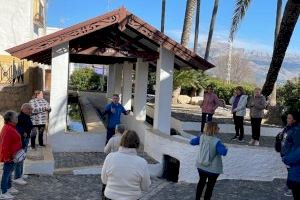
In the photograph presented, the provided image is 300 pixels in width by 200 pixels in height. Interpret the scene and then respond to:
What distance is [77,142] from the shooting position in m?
12.8

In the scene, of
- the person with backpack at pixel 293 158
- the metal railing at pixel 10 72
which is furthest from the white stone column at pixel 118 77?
the person with backpack at pixel 293 158

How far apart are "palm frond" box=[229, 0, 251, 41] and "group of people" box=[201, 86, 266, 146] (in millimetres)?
3427

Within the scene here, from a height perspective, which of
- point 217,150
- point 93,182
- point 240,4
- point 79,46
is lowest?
point 93,182

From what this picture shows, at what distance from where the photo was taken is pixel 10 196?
809cm

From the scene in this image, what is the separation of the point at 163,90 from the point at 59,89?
282 centimetres

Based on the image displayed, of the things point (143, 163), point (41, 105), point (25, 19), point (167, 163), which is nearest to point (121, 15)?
point (41, 105)

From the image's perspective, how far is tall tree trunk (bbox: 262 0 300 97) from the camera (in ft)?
43.5

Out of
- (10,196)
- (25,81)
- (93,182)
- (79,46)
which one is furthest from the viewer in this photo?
(25,81)

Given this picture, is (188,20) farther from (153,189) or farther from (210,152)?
(210,152)

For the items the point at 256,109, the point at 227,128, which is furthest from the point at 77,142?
the point at 227,128

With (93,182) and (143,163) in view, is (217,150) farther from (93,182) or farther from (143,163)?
(93,182)

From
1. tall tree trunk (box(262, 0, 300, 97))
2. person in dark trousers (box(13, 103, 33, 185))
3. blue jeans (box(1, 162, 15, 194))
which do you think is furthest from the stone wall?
blue jeans (box(1, 162, 15, 194))

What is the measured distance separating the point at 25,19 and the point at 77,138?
1364 cm

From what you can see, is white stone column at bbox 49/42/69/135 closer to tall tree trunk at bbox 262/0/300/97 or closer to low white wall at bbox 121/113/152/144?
low white wall at bbox 121/113/152/144
